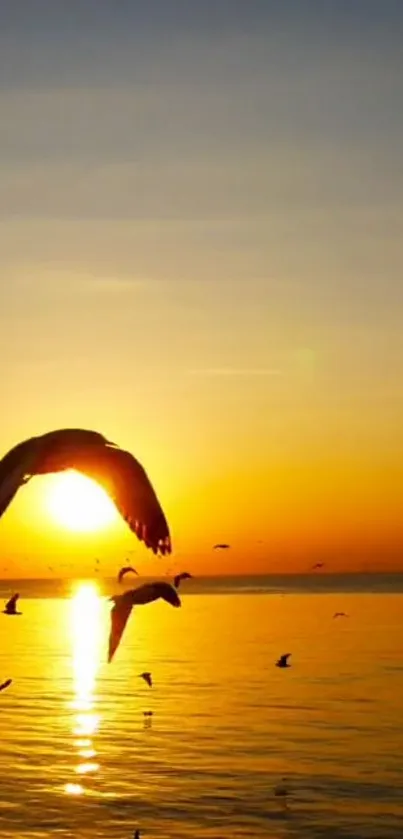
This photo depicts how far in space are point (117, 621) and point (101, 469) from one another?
129 inches

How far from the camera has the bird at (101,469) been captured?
6.54 meters

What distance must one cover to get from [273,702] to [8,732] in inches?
479

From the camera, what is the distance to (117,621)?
9992 mm

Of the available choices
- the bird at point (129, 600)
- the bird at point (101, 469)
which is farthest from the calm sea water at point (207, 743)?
the bird at point (101, 469)

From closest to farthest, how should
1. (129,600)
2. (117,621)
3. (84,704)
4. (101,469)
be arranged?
(101,469) < (117,621) < (129,600) < (84,704)

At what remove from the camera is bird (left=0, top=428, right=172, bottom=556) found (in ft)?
21.5

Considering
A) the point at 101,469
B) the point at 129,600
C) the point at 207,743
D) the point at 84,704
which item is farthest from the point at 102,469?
the point at 84,704

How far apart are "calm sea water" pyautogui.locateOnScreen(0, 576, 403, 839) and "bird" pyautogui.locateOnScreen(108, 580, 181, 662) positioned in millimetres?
18089

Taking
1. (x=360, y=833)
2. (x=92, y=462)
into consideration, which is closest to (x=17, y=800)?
(x=360, y=833)

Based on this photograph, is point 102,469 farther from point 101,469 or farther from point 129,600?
point 129,600

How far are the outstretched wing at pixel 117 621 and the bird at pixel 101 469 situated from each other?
2.34 m

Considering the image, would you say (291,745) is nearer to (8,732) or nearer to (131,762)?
(131,762)

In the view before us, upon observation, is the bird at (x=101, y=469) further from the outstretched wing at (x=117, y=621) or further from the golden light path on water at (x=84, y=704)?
the golden light path on water at (x=84, y=704)

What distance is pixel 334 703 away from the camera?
165 feet
